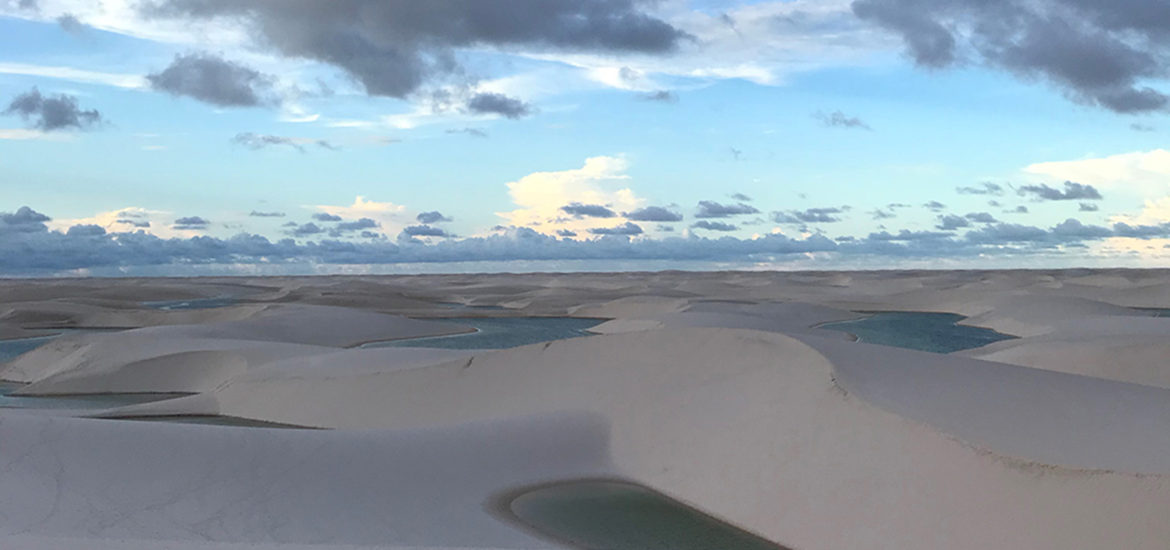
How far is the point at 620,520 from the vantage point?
320 inches

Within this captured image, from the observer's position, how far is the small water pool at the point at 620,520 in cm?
756

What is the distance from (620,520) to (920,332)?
24312mm

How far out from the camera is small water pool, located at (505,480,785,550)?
24.8ft

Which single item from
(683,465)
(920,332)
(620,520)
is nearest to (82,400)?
(683,465)

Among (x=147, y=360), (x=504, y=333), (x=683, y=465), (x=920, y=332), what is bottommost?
(x=920, y=332)

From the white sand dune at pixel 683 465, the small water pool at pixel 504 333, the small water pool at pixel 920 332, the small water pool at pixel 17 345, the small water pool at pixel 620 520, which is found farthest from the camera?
the small water pool at pixel 504 333

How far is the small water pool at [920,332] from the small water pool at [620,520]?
1504 cm

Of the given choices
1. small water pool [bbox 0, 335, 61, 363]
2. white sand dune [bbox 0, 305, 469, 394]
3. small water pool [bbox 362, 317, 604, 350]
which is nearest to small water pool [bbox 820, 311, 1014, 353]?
small water pool [bbox 362, 317, 604, 350]

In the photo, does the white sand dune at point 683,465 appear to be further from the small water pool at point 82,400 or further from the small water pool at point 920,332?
the small water pool at point 920,332

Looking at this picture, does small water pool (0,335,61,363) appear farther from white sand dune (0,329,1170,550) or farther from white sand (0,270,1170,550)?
white sand dune (0,329,1170,550)

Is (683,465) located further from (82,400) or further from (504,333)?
(504,333)

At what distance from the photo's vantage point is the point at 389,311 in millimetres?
42344

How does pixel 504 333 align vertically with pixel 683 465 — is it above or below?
below

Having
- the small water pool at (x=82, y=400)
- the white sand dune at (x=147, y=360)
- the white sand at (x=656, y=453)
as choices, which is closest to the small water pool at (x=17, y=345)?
the white sand dune at (x=147, y=360)
